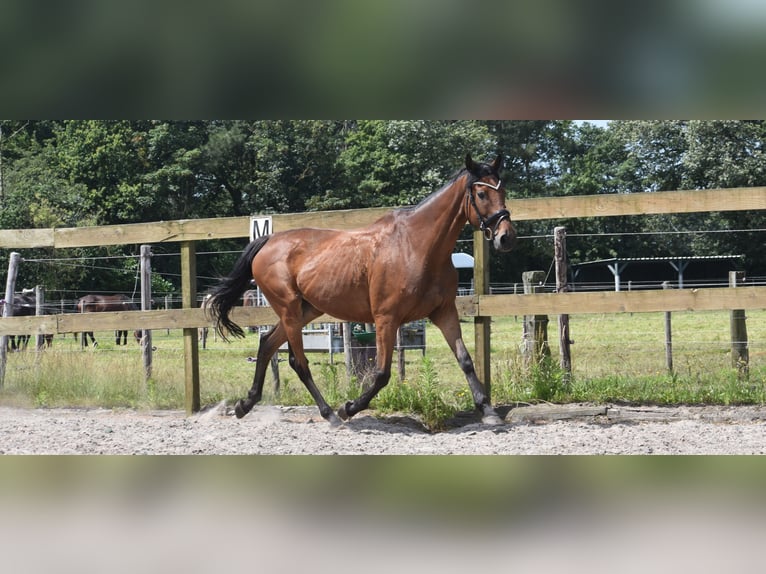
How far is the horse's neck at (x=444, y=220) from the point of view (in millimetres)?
5543

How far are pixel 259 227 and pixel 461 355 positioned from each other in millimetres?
2283

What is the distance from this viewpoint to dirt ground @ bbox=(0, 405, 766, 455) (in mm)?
4625

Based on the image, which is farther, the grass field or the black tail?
the black tail

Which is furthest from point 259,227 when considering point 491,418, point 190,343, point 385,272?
point 491,418

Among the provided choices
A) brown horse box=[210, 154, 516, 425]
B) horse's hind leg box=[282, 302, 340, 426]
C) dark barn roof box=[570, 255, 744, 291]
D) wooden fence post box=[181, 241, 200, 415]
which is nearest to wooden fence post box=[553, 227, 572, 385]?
brown horse box=[210, 154, 516, 425]

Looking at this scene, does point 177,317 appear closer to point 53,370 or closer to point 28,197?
point 53,370

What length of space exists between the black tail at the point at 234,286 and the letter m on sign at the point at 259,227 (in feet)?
0.94

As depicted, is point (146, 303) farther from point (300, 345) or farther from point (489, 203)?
point (489, 203)

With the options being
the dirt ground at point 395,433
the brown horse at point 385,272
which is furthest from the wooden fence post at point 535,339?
the brown horse at point 385,272

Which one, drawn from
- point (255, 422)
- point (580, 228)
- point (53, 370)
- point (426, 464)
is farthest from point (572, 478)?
point (580, 228)

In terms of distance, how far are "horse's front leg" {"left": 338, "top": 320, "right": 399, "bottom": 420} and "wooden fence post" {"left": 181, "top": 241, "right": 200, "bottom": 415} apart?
5.67 feet

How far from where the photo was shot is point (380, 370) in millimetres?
5504

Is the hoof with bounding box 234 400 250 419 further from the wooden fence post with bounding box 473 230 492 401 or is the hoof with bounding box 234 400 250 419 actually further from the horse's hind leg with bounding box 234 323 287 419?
the wooden fence post with bounding box 473 230 492 401

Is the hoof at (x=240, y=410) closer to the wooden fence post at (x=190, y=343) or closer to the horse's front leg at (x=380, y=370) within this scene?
the wooden fence post at (x=190, y=343)
